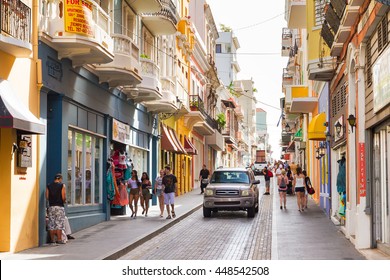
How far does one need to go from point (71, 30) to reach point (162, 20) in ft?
38.7

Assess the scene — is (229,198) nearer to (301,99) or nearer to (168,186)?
(168,186)

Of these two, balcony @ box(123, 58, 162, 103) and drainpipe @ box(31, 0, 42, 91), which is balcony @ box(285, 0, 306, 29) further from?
drainpipe @ box(31, 0, 42, 91)

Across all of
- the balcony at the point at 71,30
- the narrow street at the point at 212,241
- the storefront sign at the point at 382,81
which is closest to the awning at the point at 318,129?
the narrow street at the point at 212,241

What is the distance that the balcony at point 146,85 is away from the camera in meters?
24.9

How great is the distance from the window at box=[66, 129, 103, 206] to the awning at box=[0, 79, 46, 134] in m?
4.14

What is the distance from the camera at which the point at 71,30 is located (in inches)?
652

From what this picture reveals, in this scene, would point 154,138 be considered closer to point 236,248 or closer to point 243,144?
point 236,248

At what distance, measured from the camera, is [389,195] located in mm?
12914

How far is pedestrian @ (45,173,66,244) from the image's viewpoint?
16.0 meters

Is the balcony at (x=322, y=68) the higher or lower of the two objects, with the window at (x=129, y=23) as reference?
lower

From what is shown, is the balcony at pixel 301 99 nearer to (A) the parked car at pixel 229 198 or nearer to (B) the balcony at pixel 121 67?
(A) the parked car at pixel 229 198

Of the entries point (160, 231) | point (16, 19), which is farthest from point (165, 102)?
point (16, 19)

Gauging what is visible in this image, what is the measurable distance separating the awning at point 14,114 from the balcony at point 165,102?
14.1 meters

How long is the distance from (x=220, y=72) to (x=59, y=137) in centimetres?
7202
